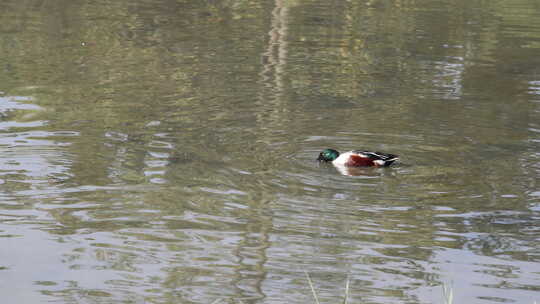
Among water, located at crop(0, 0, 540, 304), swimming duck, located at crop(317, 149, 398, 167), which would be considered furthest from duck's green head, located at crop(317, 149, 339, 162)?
water, located at crop(0, 0, 540, 304)

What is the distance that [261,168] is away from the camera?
34.5 ft

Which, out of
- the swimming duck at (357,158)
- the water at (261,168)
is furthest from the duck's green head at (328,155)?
the water at (261,168)

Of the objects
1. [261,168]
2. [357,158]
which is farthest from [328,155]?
[261,168]

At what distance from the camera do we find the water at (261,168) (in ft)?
24.6

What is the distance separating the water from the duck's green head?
0.19m

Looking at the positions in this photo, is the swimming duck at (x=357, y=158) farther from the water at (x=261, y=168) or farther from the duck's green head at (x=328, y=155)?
the water at (x=261, y=168)

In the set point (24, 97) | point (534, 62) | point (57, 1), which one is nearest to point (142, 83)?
point (24, 97)

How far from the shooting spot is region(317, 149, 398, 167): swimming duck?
1077 centimetres

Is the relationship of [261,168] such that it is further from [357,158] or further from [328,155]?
[357,158]

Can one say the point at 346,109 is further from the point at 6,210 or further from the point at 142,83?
the point at 6,210

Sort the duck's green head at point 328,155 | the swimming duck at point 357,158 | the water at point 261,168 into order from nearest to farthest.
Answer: the water at point 261,168 < the swimming duck at point 357,158 < the duck's green head at point 328,155

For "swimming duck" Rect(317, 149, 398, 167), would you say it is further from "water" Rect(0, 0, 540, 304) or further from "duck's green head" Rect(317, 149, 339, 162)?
"water" Rect(0, 0, 540, 304)

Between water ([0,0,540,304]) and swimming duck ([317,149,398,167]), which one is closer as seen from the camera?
water ([0,0,540,304])

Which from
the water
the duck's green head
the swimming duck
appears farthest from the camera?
the duck's green head
